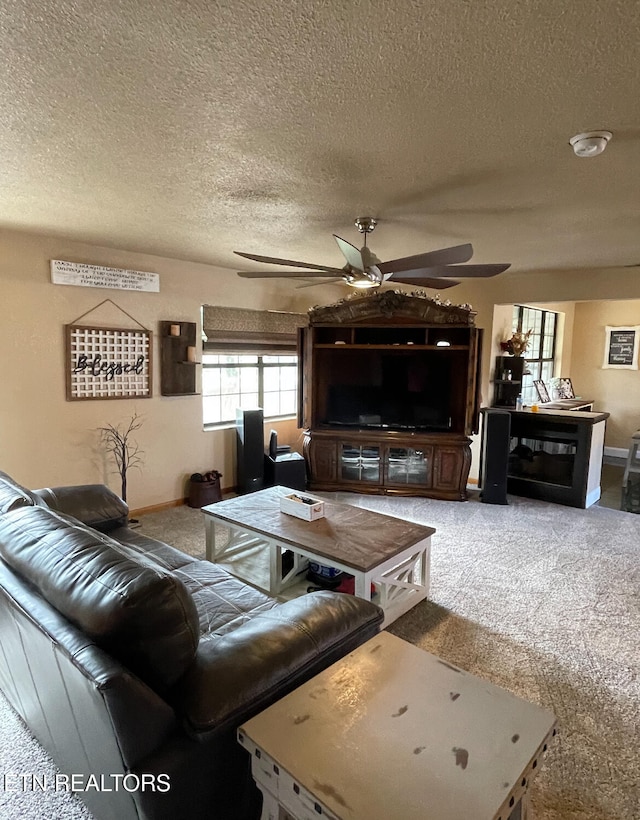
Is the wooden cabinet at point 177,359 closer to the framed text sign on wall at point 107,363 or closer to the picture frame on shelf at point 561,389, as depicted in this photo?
the framed text sign on wall at point 107,363

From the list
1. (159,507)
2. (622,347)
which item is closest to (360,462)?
(159,507)

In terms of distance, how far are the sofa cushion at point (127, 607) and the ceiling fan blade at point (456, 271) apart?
2.32 m

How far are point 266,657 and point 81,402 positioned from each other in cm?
340

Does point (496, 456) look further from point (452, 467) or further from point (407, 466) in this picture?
point (407, 466)

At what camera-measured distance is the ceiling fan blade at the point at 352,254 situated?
8.51 feet

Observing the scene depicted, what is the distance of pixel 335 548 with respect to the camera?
8.84 feet

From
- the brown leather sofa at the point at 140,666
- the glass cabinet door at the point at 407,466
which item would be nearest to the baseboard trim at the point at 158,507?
the glass cabinet door at the point at 407,466

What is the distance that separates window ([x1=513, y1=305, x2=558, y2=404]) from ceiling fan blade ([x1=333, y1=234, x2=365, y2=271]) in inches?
153

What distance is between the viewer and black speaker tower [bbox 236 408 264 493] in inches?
196

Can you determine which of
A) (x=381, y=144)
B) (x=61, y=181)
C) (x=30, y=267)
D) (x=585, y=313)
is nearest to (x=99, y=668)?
(x=381, y=144)

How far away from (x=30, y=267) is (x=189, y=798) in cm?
380

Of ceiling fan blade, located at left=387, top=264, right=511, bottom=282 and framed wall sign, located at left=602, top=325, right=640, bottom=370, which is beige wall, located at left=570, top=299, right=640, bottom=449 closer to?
framed wall sign, located at left=602, top=325, right=640, bottom=370

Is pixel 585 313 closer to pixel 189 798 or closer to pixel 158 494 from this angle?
pixel 158 494

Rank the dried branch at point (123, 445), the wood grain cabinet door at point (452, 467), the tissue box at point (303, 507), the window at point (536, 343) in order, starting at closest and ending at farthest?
1. the tissue box at point (303, 507)
2. the dried branch at point (123, 445)
3. the wood grain cabinet door at point (452, 467)
4. the window at point (536, 343)
